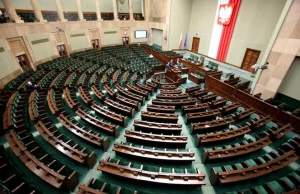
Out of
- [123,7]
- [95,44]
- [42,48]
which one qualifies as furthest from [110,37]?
[42,48]

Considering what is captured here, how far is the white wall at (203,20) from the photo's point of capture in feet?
47.9

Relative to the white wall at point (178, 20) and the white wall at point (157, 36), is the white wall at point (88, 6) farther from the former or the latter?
the white wall at point (178, 20)

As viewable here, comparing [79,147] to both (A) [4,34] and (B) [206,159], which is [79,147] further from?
(A) [4,34]

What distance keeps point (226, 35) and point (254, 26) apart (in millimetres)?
2368

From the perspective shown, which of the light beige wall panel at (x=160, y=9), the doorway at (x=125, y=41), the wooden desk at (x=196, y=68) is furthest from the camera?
the doorway at (x=125, y=41)

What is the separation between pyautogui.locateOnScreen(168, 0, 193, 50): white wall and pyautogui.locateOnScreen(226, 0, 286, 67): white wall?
6.20 meters

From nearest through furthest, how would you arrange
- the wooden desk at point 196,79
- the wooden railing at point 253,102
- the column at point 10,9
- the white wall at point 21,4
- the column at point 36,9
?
the wooden railing at point 253,102 → the column at point 10,9 → the wooden desk at point 196,79 → the column at point 36,9 → the white wall at point 21,4

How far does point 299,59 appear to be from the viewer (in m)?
7.47

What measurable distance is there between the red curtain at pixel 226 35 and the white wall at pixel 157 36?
718 cm

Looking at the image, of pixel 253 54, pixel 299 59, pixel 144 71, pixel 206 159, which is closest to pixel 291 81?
pixel 299 59

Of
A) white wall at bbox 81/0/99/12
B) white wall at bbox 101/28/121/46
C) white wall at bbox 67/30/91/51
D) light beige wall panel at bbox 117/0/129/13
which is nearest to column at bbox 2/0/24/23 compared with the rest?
white wall at bbox 67/30/91/51

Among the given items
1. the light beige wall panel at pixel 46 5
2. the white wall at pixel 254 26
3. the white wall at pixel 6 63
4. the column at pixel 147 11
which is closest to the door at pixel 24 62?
the white wall at pixel 6 63

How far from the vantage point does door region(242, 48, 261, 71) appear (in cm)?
1178

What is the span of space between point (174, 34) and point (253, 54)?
857cm
